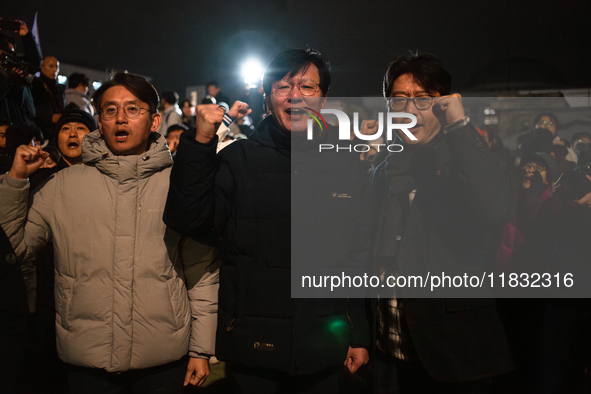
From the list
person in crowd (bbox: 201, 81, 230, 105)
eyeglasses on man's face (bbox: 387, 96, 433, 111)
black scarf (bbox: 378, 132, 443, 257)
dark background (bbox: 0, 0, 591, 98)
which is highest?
person in crowd (bbox: 201, 81, 230, 105)

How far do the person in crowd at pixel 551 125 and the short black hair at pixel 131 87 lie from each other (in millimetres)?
2337

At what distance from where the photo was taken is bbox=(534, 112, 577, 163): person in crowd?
2651 mm

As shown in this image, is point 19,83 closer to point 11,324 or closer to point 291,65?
point 11,324

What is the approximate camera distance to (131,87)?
1679 mm

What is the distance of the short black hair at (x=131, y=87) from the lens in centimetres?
168

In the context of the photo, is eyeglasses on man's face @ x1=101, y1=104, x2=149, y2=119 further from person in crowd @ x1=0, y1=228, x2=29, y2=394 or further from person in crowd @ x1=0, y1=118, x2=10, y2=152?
person in crowd @ x1=0, y1=118, x2=10, y2=152

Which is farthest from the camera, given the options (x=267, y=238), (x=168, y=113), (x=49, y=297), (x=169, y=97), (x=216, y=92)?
(x=216, y=92)

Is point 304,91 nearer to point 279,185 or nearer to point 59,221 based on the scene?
point 279,185

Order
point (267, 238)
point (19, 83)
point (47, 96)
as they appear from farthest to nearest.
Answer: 1. point (47, 96)
2. point (19, 83)
3. point (267, 238)

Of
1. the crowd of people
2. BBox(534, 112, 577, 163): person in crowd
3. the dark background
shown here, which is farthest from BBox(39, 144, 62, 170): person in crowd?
BBox(534, 112, 577, 163): person in crowd

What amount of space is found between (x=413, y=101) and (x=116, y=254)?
4.40 feet

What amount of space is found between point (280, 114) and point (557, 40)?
1.94 m

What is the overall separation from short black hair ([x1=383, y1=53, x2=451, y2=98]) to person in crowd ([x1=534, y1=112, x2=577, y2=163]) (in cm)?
133

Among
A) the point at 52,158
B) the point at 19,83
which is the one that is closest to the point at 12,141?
the point at 52,158
